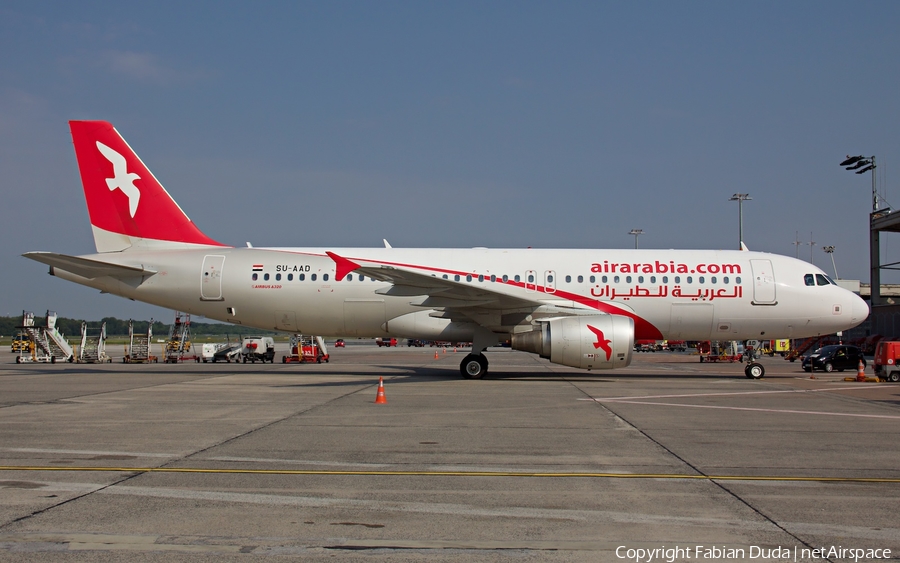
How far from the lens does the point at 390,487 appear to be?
22.3ft

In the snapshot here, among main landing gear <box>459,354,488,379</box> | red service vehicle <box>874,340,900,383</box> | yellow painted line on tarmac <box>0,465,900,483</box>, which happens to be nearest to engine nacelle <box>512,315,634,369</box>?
main landing gear <box>459,354,488,379</box>

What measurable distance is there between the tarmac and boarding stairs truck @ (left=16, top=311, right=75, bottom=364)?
24830 mm

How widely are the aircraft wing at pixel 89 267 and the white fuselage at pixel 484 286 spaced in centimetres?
21

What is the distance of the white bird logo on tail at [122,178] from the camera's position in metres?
21.6

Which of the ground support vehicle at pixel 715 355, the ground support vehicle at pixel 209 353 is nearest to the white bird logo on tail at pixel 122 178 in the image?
the ground support vehicle at pixel 209 353

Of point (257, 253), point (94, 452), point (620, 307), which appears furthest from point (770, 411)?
point (257, 253)

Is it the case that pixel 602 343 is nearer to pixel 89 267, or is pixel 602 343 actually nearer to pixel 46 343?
pixel 89 267

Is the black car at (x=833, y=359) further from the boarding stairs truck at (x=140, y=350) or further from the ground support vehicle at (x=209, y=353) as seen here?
the boarding stairs truck at (x=140, y=350)

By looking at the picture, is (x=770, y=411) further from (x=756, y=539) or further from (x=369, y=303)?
(x=369, y=303)

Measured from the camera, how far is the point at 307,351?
127ft
